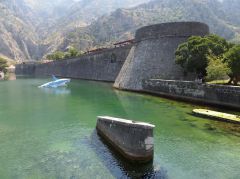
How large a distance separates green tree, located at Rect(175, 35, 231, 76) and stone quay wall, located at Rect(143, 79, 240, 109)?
4289 mm

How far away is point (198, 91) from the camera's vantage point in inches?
1382

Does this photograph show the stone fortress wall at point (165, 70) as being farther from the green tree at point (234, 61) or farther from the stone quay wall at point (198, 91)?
the green tree at point (234, 61)

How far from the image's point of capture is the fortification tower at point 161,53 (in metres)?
47.2

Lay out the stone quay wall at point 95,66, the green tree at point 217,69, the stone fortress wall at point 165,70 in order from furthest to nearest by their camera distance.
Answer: the stone quay wall at point 95,66 < the green tree at point 217,69 < the stone fortress wall at point 165,70

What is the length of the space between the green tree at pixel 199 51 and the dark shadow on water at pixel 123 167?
2501 cm

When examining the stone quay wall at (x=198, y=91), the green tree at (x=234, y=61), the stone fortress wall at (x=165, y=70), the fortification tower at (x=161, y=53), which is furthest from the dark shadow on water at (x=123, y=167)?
the fortification tower at (x=161, y=53)

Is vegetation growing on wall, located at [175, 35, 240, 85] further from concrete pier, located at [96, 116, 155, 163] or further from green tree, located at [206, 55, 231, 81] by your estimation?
concrete pier, located at [96, 116, 155, 163]

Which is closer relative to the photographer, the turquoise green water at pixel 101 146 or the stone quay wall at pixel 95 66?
the turquoise green water at pixel 101 146

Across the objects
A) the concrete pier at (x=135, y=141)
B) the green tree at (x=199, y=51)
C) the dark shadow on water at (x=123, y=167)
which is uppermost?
the green tree at (x=199, y=51)

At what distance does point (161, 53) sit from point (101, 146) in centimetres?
3142

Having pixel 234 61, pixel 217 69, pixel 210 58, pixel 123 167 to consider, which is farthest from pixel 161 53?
pixel 123 167

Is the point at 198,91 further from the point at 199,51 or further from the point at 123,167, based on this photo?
the point at 123,167

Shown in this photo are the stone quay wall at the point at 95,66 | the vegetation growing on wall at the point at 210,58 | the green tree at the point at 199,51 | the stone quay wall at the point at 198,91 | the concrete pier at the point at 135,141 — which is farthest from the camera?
the stone quay wall at the point at 95,66

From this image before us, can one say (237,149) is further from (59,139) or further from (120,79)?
(120,79)
